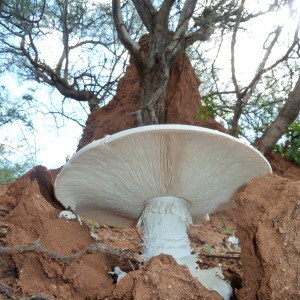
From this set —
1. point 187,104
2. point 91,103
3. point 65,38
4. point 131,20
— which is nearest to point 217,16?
point 187,104

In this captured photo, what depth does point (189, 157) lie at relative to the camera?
79.2 inches

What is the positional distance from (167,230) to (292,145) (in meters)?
4.89

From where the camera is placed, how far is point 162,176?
7.06 feet

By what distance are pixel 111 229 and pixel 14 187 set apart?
5.51ft

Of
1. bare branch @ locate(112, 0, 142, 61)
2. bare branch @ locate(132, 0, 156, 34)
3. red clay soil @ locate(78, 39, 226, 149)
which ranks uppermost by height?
bare branch @ locate(132, 0, 156, 34)

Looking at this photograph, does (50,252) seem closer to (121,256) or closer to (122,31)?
(121,256)

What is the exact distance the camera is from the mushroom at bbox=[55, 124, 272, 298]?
74.0 inches

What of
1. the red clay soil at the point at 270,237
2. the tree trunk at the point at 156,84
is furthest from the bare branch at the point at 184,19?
the red clay soil at the point at 270,237

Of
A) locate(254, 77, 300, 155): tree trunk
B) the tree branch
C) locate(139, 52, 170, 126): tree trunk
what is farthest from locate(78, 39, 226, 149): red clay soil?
the tree branch

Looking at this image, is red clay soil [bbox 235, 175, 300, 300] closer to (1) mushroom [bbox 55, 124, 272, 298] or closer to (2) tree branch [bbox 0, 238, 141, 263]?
(1) mushroom [bbox 55, 124, 272, 298]

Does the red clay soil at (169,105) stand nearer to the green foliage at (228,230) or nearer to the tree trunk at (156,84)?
the tree trunk at (156,84)

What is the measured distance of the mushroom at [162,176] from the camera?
1.88 metres

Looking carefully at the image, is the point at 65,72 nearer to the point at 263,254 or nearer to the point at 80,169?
the point at 80,169

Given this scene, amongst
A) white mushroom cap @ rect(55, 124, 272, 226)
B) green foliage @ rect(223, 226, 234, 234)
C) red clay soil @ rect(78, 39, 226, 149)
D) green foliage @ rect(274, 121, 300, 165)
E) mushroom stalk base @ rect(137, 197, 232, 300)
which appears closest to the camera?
white mushroom cap @ rect(55, 124, 272, 226)
